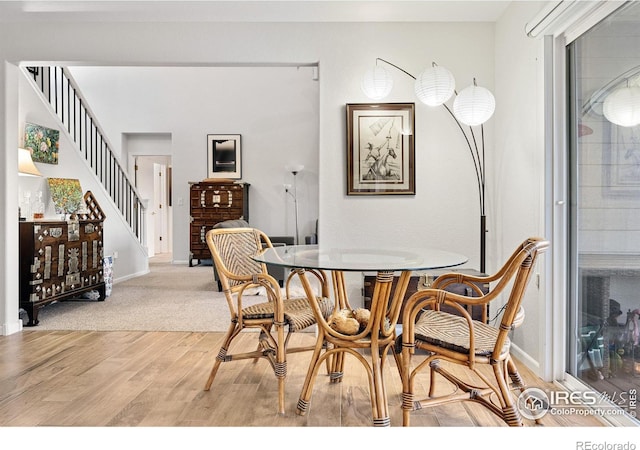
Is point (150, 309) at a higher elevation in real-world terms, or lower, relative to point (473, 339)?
lower

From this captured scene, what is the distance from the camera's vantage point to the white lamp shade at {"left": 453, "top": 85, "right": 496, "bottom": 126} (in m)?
2.75

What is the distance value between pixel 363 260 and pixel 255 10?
7.20ft

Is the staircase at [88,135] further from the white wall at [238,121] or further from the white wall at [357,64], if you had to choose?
the white wall at [357,64]

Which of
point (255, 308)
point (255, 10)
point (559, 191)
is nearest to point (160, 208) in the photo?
point (255, 10)

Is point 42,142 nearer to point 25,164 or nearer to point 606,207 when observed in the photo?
point 25,164

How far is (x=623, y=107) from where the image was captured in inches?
79.2

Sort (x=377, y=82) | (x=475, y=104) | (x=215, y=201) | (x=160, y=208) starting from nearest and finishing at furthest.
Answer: (x=475, y=104) < (x=377, y=82) < (x=215, y=201) < (x=160, y=208)

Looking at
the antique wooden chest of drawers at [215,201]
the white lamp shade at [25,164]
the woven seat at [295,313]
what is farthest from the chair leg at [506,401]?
the antique wooden chest of drawers at [215,201]

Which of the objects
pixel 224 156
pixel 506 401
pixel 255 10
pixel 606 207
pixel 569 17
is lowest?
pixel 506 401

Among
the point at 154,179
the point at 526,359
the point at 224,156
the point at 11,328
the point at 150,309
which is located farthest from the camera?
the point at 154,179

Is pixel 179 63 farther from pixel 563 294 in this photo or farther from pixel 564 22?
pixel 563 294

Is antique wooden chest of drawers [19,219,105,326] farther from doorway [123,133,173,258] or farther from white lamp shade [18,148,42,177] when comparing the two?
doorway [123,133,173,258]

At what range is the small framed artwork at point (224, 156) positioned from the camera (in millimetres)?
8055

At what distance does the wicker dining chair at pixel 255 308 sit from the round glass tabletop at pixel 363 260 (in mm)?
180
